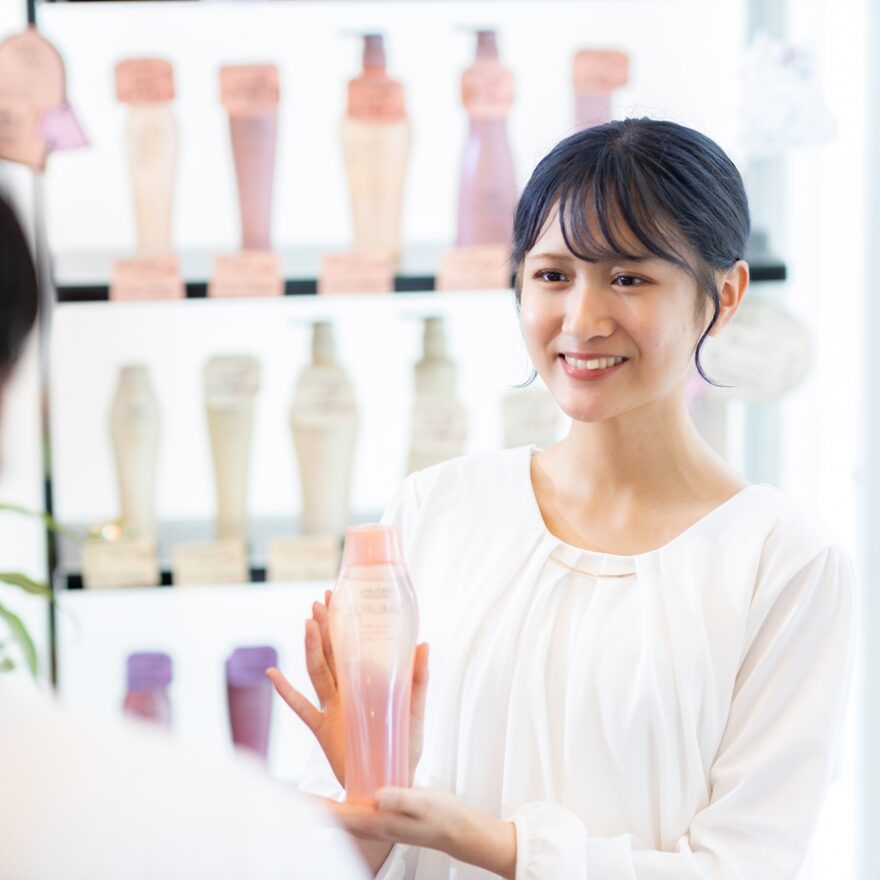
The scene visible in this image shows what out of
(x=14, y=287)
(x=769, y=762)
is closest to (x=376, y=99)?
(x=769, y=762)

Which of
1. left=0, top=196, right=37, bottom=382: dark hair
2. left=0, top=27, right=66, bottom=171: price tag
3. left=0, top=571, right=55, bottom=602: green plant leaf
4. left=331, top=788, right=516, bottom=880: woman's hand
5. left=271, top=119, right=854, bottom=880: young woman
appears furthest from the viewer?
left=0, top=27, right=66, bottom=171: price tag

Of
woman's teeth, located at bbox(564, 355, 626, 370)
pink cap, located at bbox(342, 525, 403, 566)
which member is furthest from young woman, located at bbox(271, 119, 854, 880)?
pink cap, located at bbox(342, 525, 403, 566)

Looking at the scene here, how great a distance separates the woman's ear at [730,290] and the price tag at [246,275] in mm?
969

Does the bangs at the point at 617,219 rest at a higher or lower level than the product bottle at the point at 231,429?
higher

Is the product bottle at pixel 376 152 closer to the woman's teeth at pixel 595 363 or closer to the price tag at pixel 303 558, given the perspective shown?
the price tag at pixel 303 558

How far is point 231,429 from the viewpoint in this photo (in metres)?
2.16

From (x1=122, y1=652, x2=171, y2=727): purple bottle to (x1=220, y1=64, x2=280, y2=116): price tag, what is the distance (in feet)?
3.11

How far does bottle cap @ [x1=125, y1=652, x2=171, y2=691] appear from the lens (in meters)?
2.12

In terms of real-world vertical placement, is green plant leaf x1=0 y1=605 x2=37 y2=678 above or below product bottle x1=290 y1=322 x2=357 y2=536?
Answer: below

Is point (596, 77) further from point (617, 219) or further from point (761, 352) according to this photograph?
point (617, 219)

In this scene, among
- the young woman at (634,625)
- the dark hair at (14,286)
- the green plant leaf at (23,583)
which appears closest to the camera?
the dark hair at (14,286)

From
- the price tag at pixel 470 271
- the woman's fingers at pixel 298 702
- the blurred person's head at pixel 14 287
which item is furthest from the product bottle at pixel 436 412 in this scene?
the blurred person's head at pixel 14 287

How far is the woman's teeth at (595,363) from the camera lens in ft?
4.07

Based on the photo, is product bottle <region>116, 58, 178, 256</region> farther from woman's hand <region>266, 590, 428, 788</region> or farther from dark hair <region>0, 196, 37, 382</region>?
dark hair <region>0, 196, 37, 382</region>
